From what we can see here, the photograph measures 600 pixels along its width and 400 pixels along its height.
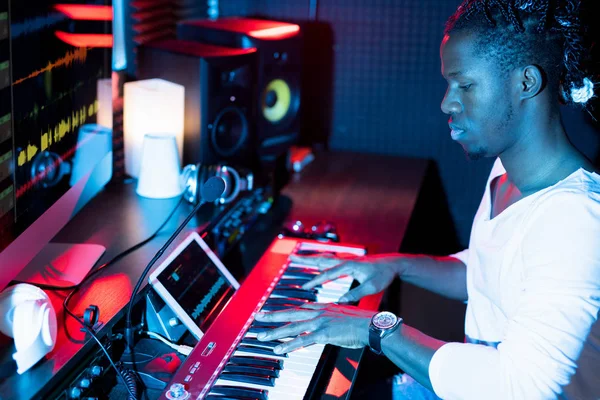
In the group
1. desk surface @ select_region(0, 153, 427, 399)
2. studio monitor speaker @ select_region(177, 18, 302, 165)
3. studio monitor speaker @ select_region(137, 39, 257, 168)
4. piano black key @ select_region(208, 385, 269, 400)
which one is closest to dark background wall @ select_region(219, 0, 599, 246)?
desk surface @ select_region(0, 153, 427, 399)

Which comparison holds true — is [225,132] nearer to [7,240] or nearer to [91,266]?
[91,266]

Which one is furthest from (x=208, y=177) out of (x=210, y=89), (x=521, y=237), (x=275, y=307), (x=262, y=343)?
(x=521, y=237)

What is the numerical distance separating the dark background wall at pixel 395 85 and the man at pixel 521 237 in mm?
1317

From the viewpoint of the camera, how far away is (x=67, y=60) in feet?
4.70

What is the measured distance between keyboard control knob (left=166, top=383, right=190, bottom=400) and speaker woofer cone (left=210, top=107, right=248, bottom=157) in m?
0.94

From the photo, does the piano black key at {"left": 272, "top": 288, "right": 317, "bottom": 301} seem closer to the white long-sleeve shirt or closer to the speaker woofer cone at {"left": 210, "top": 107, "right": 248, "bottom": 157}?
the white long-sleeve shirt

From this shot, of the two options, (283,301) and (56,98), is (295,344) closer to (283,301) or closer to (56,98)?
(283,301)

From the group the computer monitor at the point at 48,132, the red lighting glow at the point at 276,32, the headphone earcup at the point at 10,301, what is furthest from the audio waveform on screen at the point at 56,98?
the red lighting glow at the point at 276,32

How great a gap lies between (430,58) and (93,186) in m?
1.52

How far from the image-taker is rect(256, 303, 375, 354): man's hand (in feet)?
4.31

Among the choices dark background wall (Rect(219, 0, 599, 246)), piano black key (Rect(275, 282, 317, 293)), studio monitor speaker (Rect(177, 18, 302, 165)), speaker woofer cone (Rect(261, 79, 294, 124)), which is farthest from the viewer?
dark background wall (Rect(219, 0, 599, 246))

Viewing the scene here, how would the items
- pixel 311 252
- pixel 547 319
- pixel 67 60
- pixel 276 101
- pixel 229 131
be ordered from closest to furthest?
1. pixel 547 319
2. pixel 67 60
3. pixel 311 252
4. pixel 229 131
5. pixel 276 101

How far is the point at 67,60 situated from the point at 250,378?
2.38ft

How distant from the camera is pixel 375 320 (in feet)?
4.36
